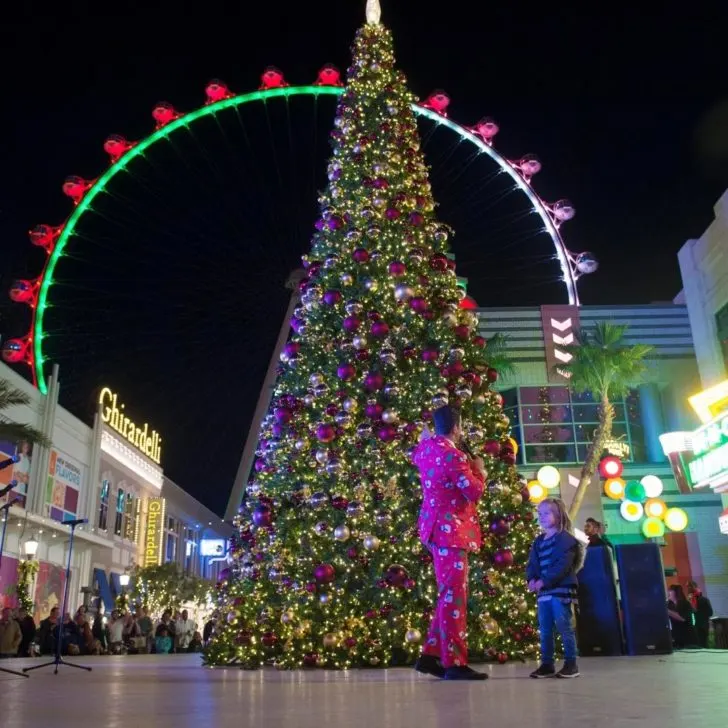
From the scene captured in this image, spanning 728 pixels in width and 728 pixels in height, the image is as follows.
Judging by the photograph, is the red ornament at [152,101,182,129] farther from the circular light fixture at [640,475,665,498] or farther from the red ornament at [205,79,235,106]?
the circular light fixture at [640,475,665,498]

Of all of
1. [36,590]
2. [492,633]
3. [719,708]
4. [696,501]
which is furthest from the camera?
[696,501]

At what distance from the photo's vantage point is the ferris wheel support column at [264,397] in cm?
1872

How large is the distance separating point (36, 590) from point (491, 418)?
60.3 feet

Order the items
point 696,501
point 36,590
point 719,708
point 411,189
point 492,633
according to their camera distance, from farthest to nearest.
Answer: point 696,501 < point 36,590 < point 411,189 < point 492,633 < point 719,708

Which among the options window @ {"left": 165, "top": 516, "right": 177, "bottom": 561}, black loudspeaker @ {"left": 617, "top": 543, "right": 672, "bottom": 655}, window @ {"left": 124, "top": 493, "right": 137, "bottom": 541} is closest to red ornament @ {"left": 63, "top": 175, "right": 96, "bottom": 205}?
black loudspeaker @ {"left": 617, "top": 543, "right": 672, "bottom": 655}

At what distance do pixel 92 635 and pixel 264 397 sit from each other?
1136cm

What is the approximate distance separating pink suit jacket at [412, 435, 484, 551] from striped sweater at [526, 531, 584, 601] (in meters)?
0.65

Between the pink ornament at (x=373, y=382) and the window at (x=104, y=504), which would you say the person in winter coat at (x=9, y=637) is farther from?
the window at (x=104, y=504)

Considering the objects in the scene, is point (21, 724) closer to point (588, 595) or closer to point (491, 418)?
point (491, 418)

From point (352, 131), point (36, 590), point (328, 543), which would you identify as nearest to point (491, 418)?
point (328, 543)

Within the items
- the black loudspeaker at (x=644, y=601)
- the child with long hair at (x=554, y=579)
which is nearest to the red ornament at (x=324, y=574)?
the child with long hair at (x=554, y=579)

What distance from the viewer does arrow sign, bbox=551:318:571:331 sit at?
1083 inches

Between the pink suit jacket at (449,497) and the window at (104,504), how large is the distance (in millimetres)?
24904

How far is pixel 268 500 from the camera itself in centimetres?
782
